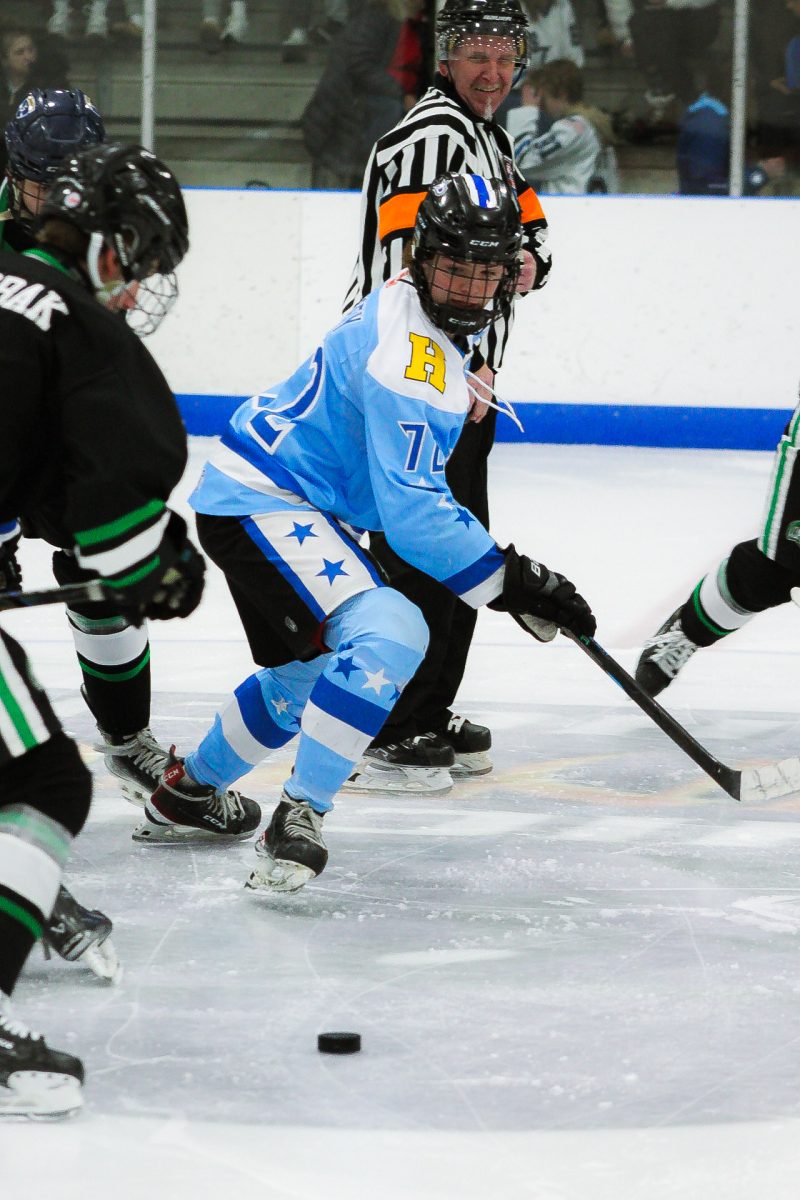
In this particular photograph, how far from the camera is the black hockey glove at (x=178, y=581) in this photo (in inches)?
68.7

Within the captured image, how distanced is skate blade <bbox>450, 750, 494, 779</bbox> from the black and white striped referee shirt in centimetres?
68

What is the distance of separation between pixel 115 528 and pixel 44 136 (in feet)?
3.40

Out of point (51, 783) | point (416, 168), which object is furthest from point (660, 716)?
point (51, 783)

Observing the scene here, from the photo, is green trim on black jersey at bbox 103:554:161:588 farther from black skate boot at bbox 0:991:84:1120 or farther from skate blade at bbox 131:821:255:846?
skate blade at bbox 131:821:255:846

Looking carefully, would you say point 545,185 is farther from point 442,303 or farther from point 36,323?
point 36,323

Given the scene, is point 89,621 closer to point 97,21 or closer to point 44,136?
point 44,136

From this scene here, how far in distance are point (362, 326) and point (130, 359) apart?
77cm

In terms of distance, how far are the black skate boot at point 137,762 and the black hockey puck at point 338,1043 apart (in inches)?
37.8

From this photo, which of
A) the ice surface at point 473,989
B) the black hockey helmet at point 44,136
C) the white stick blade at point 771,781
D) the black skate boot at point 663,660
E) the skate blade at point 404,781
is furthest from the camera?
the black skate boot at point 663,660

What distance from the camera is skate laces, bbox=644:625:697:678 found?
3.30 metres

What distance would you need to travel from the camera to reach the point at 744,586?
3262mm

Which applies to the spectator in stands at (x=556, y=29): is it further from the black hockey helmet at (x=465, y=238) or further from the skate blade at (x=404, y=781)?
the black hockey helmet at (x=465, y=238)

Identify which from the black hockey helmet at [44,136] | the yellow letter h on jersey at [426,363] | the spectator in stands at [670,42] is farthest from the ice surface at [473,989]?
the spectator in stands at [670,42]

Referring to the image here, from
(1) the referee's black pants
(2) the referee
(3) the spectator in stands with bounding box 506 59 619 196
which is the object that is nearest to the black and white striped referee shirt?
(2) the referee
